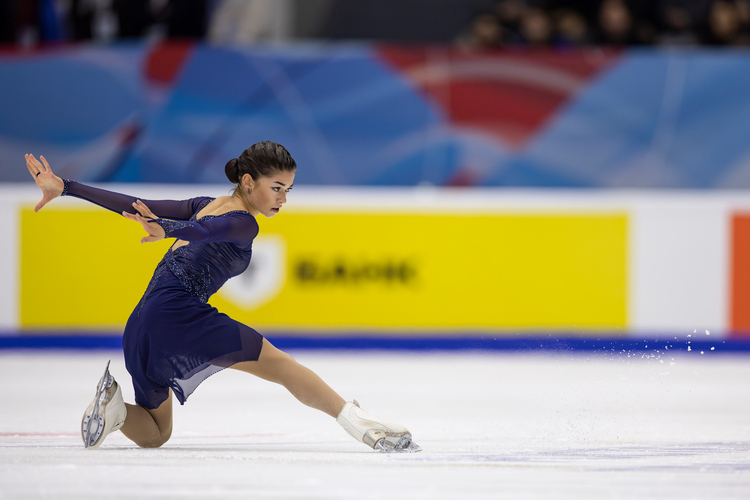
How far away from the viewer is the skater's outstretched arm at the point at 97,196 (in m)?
2.87

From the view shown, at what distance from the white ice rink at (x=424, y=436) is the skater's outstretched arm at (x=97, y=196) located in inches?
30.2

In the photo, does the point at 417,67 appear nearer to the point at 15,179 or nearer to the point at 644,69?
the point at 644,69

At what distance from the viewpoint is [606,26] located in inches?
276


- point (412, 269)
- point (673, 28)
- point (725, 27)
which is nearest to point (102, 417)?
point (412, 269)

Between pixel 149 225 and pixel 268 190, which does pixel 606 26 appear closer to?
pixel 268 190

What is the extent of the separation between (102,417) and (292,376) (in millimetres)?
611

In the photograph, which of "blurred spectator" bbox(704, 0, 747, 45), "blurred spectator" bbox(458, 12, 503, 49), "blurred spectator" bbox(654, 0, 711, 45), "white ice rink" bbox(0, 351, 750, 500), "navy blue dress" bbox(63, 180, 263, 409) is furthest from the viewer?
"blurred spectator" bbox(654, 0, 711, 45)

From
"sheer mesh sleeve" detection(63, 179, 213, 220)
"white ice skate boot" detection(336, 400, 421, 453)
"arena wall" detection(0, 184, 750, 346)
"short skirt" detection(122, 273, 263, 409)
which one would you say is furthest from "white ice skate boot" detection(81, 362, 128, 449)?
"arena wall" detection(0, 184, 750, 346)

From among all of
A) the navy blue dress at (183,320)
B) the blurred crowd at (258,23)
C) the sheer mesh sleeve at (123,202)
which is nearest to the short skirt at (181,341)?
the navy blue dress at (183,320)

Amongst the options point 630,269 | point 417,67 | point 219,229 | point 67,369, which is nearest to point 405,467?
point 219,229

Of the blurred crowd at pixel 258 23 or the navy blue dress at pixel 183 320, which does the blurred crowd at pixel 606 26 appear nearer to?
the blurred crowd at pixel 258 23

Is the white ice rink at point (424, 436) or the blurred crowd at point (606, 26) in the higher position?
the blurred crowd at point (606, 26)

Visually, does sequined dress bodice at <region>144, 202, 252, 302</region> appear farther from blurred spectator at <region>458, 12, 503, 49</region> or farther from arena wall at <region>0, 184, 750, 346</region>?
blurred spectator at <region>458, 12, 503, 49</region>

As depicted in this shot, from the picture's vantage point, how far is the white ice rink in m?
2.38
